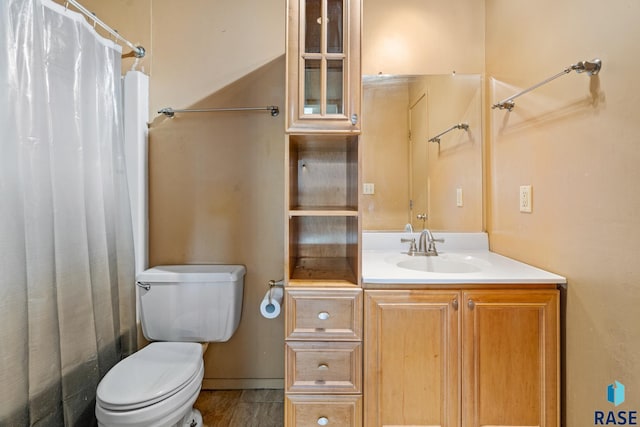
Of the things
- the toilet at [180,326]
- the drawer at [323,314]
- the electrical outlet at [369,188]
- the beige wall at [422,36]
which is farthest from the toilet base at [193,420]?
the beige wall at [422,36]

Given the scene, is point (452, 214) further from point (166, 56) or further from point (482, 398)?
point (166, 56)

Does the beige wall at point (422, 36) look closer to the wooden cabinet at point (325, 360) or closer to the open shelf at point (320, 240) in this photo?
the open shelf at point (320, 240)

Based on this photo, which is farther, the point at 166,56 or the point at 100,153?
the point at 166,56

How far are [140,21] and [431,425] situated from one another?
2507mm

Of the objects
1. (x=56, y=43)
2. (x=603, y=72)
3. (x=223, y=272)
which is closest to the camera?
(x=603, y=72)

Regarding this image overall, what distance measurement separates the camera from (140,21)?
5.65 feet

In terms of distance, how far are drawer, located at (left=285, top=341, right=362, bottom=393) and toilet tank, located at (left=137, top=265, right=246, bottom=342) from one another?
1.68ft

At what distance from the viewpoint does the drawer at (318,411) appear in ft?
3.85

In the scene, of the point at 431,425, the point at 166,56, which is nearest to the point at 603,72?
the point at 431,425

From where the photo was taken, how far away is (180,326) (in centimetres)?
152

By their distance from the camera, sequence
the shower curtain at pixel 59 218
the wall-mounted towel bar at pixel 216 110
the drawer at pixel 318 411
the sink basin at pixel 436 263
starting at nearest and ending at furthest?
the shower curtain at pixel 59 218
the drawer at pixel 318 411
the sink basin at pixel 436 263
the wall-mounted towel bar at pixel 216 110

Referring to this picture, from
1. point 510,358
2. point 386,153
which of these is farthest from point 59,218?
point 510,358

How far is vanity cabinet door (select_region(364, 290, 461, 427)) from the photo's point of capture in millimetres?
1137

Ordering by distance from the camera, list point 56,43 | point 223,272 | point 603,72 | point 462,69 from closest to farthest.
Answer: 1. point 603,72
2. point 56,43
3. point 223,272
4. point 462,69
